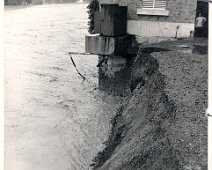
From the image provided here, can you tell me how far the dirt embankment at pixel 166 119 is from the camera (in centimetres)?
509

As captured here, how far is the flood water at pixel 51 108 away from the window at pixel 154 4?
15.5 feet

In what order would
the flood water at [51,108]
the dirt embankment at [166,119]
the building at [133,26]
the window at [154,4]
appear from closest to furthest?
the dirt embankment at [166,119]
the flood water at [51,108]
the building at [133,26]
the window at [154,4]

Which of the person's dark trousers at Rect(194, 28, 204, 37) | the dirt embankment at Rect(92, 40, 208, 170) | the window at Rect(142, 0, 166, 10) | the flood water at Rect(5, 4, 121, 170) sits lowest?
the flood water at Rect(5, 4, 121, 170)

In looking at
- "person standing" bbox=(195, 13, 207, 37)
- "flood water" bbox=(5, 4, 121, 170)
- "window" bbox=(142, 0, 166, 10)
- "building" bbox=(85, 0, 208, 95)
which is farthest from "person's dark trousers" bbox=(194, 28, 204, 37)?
"flood water" bbox=(5, 4, 121, 170)

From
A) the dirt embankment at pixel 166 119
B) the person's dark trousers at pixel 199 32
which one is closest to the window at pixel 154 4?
the person's dark trousers at pixel 199 32

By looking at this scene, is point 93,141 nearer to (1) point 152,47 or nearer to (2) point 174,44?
(1) point 152,47

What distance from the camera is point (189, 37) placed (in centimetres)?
1430

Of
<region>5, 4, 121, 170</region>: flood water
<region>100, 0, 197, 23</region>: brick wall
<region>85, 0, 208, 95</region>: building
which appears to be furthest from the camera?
<region>85, 0, 208, 95</region>: building

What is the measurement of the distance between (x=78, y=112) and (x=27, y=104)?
2.65m

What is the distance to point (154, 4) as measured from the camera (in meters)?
14.8

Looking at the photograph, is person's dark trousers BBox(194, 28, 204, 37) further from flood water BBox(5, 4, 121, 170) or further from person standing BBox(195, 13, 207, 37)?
flood water BBox(5, 4, 121, 170)

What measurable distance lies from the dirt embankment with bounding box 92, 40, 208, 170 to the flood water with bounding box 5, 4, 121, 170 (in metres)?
1.67

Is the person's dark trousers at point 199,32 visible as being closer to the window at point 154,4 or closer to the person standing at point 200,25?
the person standing at point 200,25

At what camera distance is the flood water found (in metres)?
10.6
